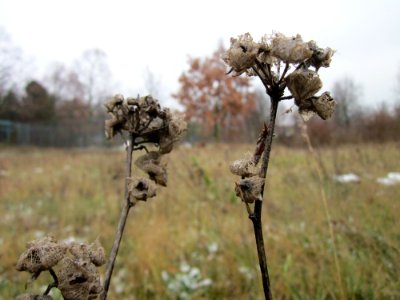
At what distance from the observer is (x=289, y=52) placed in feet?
2.37

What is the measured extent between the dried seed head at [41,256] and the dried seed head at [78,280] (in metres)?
0.03

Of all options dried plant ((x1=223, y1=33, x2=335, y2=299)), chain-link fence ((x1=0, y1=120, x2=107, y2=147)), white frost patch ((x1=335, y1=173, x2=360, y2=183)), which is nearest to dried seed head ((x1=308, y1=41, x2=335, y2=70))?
dried plant ((x1=223, y1=33, x2=335, y2=299))

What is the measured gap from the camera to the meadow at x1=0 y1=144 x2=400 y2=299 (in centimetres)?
284

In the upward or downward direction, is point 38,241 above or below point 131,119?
below

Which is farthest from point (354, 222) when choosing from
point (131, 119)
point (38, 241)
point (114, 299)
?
point (38, 241)

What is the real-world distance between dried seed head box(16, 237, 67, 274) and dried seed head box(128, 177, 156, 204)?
0.22m

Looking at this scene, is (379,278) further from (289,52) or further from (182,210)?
(182,210)

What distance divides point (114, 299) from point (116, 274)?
2.09ft

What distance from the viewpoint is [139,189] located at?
3.02 ft

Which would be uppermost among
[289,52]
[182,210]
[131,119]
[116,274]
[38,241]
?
[289,52]

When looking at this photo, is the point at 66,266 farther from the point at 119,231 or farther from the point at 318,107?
the point at 318,107

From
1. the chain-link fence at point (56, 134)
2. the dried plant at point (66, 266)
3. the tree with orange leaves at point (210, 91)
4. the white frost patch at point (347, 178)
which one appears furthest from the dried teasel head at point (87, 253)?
the chain-link fence at point (56, 134)

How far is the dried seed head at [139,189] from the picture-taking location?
0.91 m

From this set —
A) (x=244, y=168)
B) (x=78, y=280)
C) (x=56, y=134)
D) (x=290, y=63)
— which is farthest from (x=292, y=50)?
(x=56, y=134)
